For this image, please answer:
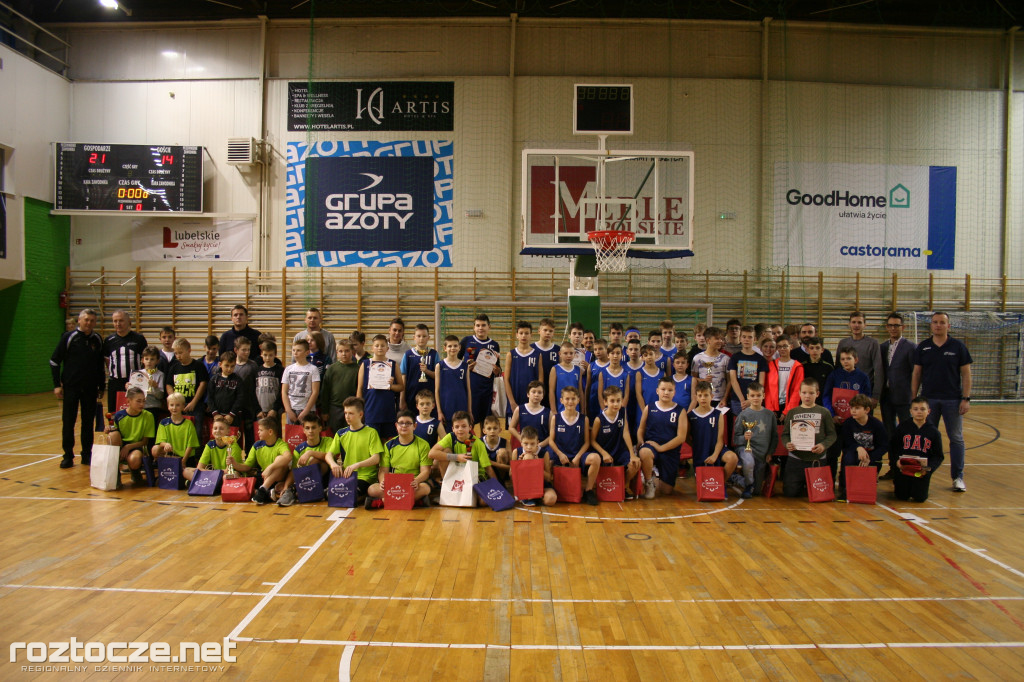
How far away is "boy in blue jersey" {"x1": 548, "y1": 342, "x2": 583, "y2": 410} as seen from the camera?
664 centimetres

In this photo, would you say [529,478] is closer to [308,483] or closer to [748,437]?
[308,483]

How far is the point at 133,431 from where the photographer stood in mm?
6668

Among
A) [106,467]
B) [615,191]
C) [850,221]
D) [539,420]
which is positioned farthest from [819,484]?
[850,221]

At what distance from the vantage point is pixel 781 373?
6797 millimetres

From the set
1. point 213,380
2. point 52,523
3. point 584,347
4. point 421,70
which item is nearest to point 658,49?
point 421,70

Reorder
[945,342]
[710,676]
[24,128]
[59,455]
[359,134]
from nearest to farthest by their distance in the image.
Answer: [710,676]
[945,342]
[59,455]
[24,128]
[359,134]

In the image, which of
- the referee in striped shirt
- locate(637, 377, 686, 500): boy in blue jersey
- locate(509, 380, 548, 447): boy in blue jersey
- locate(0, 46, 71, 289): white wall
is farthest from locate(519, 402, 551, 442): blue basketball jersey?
locate(0, 46, 71, 289): white wall

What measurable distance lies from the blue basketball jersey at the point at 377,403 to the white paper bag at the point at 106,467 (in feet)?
8.15

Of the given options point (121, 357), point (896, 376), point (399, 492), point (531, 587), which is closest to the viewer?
point (531, 587)

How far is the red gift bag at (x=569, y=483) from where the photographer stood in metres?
6.09

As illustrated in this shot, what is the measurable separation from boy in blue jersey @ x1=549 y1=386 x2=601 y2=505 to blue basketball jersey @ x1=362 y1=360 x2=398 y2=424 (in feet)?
5.48

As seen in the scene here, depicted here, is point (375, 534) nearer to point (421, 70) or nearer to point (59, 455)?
point (59, 455)

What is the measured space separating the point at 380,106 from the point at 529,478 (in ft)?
37.7

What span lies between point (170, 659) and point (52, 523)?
9.97ft
